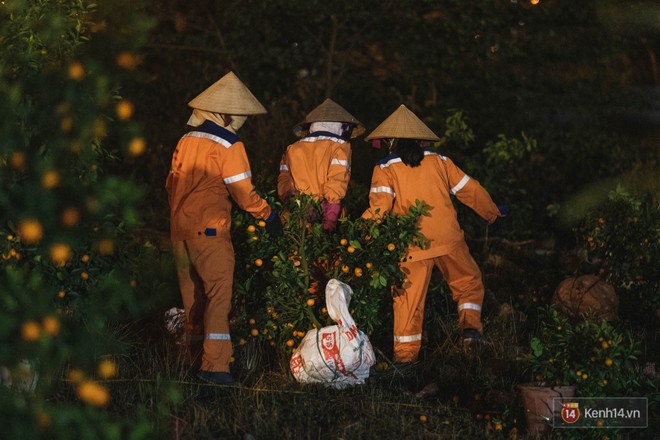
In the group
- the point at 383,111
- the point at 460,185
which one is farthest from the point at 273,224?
the point at 383,111

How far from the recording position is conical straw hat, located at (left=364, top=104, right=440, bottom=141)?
6320mm

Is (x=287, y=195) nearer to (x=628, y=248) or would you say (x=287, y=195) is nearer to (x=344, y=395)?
(x=344, y=395)

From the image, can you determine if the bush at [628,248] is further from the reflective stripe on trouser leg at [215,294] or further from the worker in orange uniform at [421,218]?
the reflective stripe on trouser leg at [215,294]

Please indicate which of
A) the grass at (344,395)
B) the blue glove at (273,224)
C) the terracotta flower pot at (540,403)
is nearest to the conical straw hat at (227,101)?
the blue glove at (273,224)

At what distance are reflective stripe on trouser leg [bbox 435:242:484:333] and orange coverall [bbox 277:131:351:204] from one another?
805 mm

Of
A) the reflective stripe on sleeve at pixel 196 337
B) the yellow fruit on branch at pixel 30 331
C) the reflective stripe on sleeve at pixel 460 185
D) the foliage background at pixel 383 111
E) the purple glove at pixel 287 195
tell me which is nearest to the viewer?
the yellow fruit on branch at pixel 30 331

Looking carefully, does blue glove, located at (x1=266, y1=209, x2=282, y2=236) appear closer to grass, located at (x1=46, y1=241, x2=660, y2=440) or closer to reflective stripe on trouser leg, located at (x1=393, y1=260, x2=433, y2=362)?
grass, located at (x1=46, y1=241, x2=660, y2=440)

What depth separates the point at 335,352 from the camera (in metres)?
5.41

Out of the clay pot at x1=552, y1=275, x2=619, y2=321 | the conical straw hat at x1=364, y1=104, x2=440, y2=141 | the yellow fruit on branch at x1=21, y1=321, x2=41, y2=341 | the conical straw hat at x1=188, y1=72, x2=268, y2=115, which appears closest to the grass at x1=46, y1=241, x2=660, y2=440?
the clay pot at x1=552, y1=275, x2=619, y2=321

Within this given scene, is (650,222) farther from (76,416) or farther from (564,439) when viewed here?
(76,416)

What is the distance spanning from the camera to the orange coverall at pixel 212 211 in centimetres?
552

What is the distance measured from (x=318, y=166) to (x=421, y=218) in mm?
748

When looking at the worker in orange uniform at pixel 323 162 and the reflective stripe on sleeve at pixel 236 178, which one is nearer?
the reflective stripe on sleeve at pixel 236 178

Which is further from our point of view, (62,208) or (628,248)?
(628,248)
